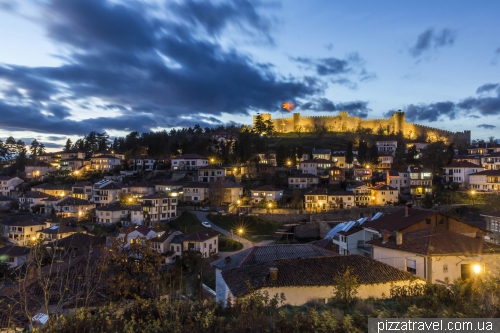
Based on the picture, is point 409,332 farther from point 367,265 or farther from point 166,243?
point 166,243

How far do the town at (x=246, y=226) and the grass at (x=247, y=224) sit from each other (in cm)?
17

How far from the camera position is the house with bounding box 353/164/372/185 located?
43844 mm

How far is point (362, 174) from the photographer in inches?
1766

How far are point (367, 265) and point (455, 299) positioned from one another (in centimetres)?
360

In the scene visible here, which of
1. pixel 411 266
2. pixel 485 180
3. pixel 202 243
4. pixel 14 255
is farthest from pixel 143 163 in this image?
pixel 411 266

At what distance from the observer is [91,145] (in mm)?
71562

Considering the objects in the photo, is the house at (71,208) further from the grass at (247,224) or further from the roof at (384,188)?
the roof at (384,188)

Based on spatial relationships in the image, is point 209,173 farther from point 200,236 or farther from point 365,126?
point 365,126

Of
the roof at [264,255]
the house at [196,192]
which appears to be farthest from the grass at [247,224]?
the roof at [264,255]

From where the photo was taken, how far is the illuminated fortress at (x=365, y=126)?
260 feet

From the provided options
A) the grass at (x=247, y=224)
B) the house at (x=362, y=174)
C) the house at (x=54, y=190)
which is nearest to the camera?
the grass at (x=247, y=224)

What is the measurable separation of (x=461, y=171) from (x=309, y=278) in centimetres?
3774

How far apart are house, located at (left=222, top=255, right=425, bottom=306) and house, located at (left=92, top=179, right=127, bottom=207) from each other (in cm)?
3294

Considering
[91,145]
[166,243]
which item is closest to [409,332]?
[166,243]
